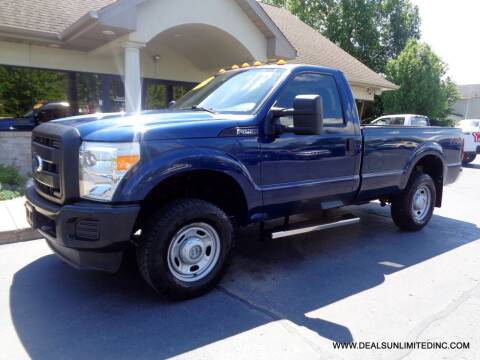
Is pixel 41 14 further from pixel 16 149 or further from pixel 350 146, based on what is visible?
pixel 350 146

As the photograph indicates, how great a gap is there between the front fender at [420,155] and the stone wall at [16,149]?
7.42 meters

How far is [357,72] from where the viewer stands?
17594 millimetres

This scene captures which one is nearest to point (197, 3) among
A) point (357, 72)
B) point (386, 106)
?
point (357, 72)

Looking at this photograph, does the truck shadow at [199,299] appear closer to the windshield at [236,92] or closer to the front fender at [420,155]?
the front fender at [420,155]

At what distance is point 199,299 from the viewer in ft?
11.4

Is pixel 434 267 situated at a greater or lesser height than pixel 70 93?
lesser

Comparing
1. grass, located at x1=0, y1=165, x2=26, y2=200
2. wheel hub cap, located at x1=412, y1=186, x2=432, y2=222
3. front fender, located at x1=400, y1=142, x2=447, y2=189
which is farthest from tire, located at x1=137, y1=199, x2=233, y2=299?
grass, located at x1=0, y1=165, x2=26, y2=200

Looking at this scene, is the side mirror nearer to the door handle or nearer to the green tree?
the door handle

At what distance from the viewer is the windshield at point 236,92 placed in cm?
387

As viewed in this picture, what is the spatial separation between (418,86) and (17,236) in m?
23.2

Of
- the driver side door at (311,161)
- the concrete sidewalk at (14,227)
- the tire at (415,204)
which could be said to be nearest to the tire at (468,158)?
the tire at (415,204)

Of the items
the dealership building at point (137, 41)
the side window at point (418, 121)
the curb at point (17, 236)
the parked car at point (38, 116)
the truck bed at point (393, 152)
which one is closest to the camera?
the truck bed at point (393, 152)

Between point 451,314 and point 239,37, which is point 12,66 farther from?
point 451,314

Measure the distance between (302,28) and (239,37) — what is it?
39.5 ft
